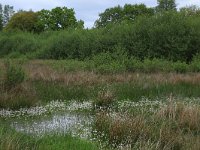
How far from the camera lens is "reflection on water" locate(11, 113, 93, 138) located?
11.4 meters

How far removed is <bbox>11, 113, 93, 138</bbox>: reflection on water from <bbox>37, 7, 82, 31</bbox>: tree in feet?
191

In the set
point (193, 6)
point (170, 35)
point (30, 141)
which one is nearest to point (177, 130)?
point (30, 141)

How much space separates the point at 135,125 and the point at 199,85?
11.8 metres

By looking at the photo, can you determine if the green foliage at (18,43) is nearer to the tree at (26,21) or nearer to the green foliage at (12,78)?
the tree at (26,21)

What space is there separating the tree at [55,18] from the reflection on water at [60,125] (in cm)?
5833

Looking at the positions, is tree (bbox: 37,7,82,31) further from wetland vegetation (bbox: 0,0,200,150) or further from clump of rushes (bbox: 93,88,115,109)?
clump of rushes (bbox: 93,88,115,109)

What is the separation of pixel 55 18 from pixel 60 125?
62.4m

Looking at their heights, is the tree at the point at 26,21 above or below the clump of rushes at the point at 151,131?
above

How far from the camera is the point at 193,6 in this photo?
7681 centimetres

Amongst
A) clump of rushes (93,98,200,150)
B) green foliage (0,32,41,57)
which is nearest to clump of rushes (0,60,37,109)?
clump of rushes (93,98,200,150)

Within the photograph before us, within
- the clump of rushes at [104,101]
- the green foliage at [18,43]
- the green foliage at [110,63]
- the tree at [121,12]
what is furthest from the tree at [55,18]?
the clump of rushes at [104,101]

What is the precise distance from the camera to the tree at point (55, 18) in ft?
238

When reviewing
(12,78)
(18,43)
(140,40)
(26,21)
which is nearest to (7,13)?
(26,21)

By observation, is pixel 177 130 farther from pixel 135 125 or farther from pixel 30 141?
pixel 30 141
